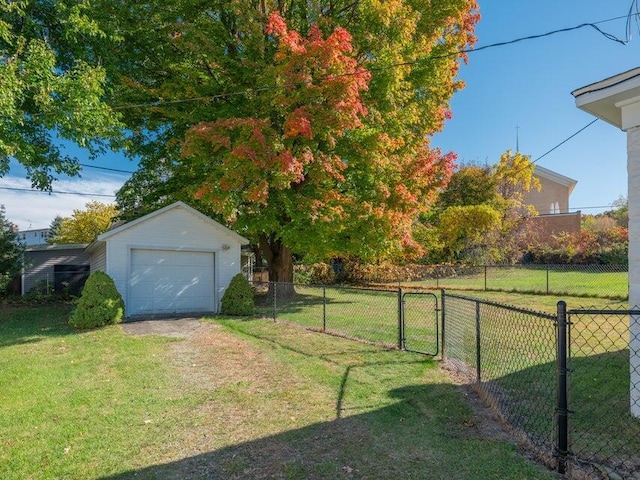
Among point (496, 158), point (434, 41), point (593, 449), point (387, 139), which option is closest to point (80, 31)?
point (387, 139)

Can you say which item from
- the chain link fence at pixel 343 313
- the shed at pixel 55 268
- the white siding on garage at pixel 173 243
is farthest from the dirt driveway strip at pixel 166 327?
the shed at pixel 55 268

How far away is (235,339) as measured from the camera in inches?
338

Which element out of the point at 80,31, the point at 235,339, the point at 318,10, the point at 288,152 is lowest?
the point at 235,339

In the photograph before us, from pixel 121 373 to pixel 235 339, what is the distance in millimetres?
2723

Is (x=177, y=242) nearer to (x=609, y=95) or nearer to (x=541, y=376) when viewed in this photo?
(x=541, y=376)

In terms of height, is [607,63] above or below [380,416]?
above

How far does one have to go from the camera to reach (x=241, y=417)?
173 inches

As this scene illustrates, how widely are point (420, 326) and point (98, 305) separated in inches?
311

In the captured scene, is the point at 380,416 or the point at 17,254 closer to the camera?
the point at 380,416

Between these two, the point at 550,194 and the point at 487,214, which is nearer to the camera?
the point at 487,214

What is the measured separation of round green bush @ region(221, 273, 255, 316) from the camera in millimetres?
12266

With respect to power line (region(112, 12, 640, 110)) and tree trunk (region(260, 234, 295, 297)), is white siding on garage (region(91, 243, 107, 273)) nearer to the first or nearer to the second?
power line (region(112, 12, 640, 110))

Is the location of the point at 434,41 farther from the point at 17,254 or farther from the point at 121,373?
the point at 17,254

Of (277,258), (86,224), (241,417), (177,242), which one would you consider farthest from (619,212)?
(86,224)
